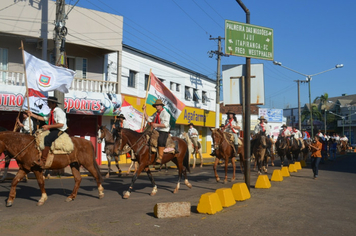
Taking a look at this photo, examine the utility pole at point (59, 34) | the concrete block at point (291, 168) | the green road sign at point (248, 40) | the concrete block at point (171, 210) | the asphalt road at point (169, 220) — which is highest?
the utility pole at point (59, 34)

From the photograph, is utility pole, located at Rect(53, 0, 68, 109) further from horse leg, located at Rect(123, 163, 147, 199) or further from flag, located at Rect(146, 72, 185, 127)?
horse leg, located at Rect(123, 163, 147, 199)

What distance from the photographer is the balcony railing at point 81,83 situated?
1903 cm

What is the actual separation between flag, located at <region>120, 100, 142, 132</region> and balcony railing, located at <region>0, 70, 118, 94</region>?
125cm

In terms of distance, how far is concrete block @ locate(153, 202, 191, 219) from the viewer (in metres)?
7.58

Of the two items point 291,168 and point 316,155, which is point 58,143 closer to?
point 316,155

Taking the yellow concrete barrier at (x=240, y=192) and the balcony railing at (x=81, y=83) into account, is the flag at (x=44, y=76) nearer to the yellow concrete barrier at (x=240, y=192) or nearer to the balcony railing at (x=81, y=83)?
the yellow concrete barrier at (x=240, y=192)

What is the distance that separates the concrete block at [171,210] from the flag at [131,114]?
641 inches

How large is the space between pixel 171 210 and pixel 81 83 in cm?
1550

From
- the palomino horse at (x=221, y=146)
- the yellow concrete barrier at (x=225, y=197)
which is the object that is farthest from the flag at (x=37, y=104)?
the yellow concrete barrier at (x=225, y=197)

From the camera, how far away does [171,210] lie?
7.66 meters

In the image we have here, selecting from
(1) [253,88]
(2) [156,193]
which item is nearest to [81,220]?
(2) [156,193]

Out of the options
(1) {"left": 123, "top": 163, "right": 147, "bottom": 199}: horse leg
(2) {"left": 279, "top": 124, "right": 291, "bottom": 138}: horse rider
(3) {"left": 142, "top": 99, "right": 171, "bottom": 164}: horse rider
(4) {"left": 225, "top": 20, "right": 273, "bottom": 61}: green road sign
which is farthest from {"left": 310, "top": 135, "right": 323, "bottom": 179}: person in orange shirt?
(1) {"left": 123, "top": 163, "right": 147, "bottom": 199}: horse leg

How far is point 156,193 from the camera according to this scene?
1095 cm

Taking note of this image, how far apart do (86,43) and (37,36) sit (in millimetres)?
2881
